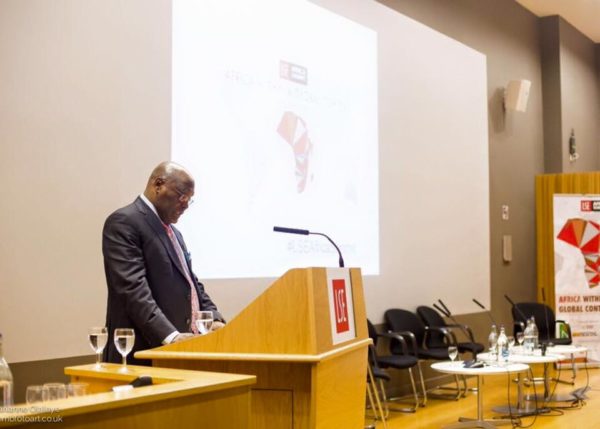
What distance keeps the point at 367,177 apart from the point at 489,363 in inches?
74.7

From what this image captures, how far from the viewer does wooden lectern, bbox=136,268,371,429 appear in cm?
264

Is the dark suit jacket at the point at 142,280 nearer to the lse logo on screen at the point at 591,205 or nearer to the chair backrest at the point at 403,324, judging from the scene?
the chair backrest at the point at 403,324

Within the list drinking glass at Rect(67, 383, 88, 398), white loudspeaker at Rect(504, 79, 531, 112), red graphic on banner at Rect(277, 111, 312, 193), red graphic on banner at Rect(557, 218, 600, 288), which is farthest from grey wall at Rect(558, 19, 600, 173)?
drinking glass at Rect(67, 383, 88, 398)

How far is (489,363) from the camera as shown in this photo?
5.73 m

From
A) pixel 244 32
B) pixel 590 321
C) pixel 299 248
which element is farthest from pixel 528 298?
pixel 244 32

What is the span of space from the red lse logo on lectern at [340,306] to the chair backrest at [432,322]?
14.2ft

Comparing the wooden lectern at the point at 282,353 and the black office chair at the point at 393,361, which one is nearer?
the wooden lectern at the point at 282,353

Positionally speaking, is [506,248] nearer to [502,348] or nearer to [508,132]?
[508,132]

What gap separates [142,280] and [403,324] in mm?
4206

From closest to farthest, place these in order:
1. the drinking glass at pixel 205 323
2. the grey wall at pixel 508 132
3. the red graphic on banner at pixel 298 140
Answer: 1. the drinking glass at pixel 205 323
2. the red graphic on banner at pixel 298 140
3. the grey wall at pixel 508 132

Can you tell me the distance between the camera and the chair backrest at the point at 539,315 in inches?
335

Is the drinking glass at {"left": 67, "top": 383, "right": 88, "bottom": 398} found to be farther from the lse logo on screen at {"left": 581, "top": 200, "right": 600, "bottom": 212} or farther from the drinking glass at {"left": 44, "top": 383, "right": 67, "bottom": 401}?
the lse logo on screen at {"left": 581, "top": 200, "right": 600, "bottom": 212}

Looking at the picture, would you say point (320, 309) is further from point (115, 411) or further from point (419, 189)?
point (419, 189)

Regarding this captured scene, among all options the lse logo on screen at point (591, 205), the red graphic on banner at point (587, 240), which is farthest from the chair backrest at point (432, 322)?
the lse logo on screen at point (591, 205)
